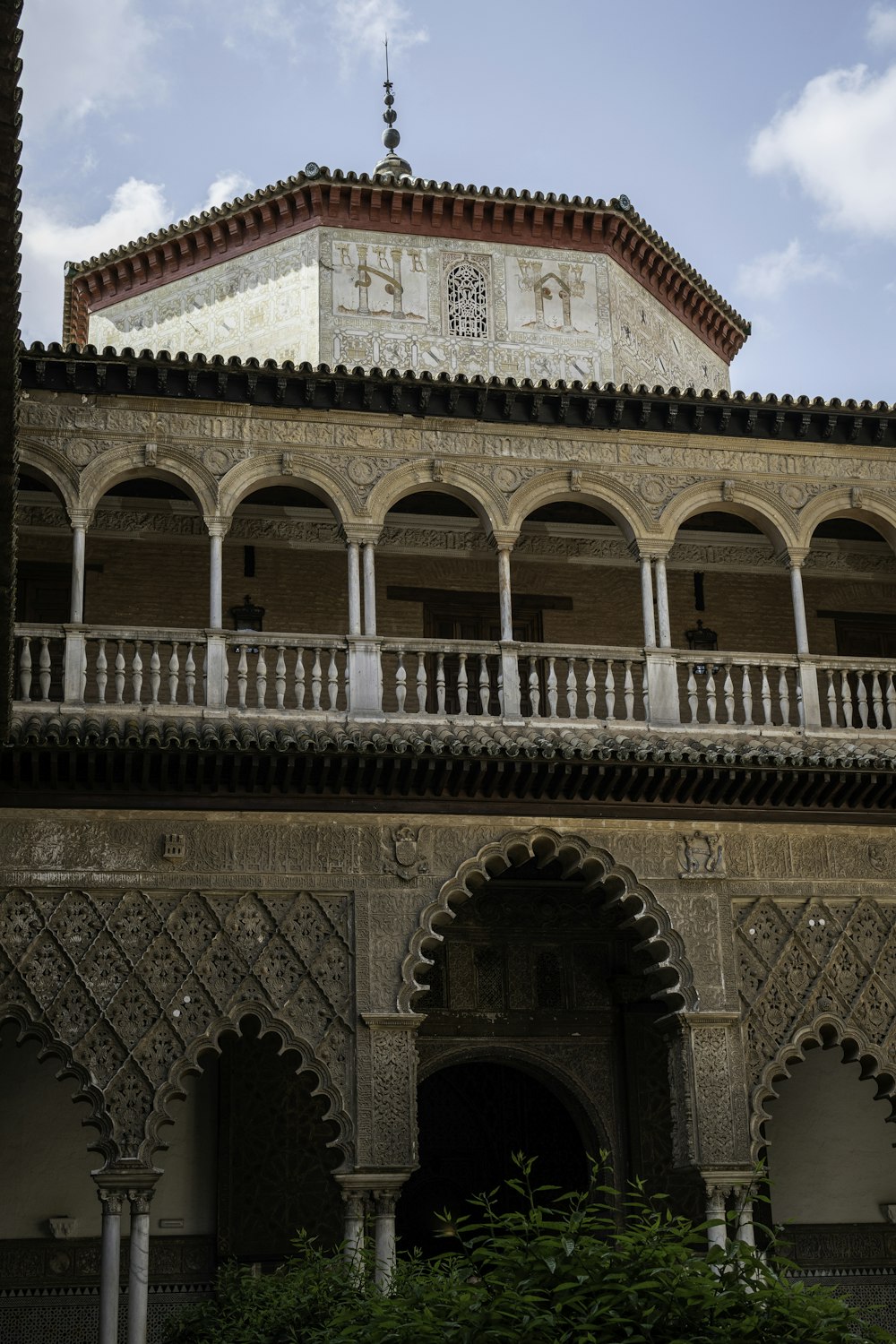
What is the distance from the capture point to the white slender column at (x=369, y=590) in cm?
1229

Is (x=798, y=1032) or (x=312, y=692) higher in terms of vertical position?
(x=312, y=692)

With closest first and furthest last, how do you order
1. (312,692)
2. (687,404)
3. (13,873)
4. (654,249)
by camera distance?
(13,873)
(312,692)
(687,404)
(654,249)

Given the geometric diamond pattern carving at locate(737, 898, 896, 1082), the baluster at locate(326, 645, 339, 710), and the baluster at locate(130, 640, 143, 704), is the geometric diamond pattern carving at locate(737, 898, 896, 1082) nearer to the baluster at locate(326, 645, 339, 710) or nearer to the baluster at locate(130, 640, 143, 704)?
the baluster at locate(326, 645, 339, 710)

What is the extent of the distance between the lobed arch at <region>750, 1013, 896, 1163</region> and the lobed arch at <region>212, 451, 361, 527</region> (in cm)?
464

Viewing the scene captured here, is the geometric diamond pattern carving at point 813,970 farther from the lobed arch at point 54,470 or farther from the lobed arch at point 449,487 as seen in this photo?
the lobed arch at point 54,470

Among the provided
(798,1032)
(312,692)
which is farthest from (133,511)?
(798,1032)

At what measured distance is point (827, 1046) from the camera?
11820 mm

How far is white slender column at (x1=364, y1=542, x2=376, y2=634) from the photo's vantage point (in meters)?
12.3

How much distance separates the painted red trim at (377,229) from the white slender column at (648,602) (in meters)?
4.16

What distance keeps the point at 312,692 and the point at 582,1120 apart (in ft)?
13.0

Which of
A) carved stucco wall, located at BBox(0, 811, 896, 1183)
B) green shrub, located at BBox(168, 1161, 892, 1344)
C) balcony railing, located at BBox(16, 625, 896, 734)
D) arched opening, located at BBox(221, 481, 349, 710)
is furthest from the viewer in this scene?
arched opening, located at BBox(221, 481, 349, 710)

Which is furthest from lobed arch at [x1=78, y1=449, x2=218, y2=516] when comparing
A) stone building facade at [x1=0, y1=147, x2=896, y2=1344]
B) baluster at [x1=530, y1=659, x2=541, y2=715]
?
baluster at [x1=530, y1=659, x2=541, y2=715]

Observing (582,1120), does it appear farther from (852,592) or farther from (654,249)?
(654,249)

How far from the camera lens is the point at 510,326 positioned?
15500 millimetres
